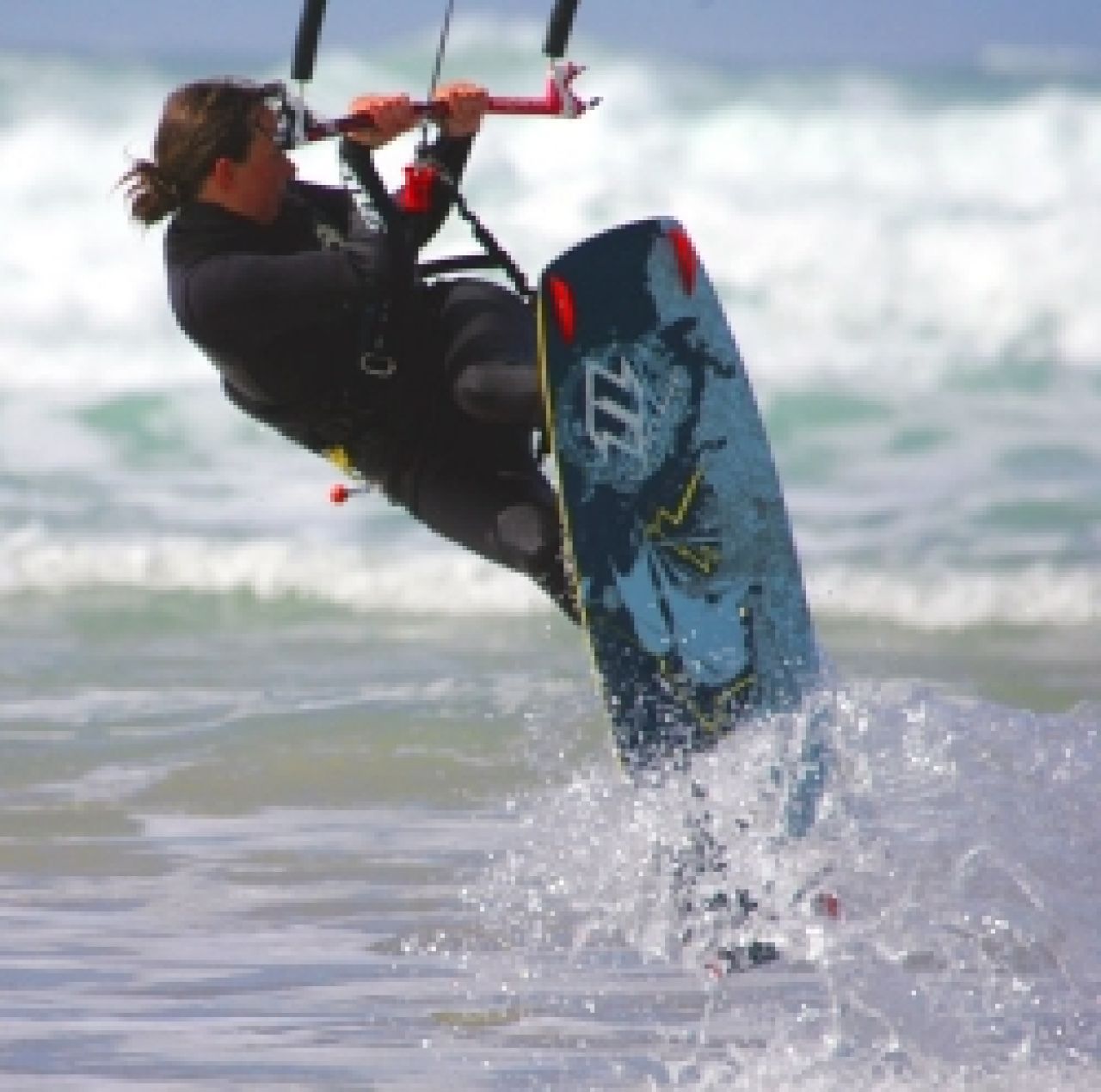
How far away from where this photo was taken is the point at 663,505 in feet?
19.4

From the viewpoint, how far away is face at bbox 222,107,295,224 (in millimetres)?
5867

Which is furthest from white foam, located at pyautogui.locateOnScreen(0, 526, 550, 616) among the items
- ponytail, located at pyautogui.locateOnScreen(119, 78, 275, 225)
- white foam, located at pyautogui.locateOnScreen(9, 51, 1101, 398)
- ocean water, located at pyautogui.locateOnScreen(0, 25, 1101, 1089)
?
ponytail, located at pyautogui.locateOnScreen(119, 78, 275, 225)

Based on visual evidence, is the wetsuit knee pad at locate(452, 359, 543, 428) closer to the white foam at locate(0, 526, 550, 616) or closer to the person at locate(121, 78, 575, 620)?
the person at locate(121, 78, 575, 620)

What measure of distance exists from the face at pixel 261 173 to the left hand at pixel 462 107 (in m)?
0.35

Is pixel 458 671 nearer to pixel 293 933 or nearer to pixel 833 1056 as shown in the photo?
pixel 293 933

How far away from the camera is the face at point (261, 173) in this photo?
19.2 ft

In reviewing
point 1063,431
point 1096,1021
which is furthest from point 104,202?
point 1096,1021

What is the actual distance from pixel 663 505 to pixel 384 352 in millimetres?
663

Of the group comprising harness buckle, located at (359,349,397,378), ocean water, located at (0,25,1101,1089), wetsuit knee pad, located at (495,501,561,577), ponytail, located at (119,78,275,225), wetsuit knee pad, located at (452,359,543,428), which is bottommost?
ocean water, located at (0,25,1101,1089)

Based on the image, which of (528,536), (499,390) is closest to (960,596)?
(528,536)

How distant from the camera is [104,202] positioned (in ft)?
71.7

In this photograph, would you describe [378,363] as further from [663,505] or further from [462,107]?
[663,505]

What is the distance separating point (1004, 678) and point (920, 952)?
16.9 feet

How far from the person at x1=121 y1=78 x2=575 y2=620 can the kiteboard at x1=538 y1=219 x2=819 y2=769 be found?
0.12m
